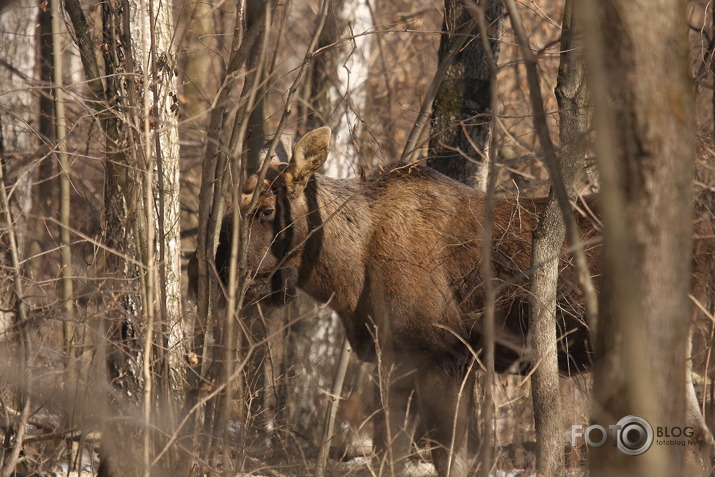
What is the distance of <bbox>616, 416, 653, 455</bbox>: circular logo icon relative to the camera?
2461 millimetres

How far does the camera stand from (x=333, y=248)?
6.34 m

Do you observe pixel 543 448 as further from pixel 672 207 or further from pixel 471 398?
pixel 672 207

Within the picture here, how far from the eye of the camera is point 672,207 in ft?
7.85

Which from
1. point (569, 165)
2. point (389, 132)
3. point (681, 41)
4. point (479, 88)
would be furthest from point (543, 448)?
point (389, 132)

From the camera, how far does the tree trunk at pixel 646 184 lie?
2357mm

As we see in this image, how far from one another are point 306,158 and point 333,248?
797 millimetres

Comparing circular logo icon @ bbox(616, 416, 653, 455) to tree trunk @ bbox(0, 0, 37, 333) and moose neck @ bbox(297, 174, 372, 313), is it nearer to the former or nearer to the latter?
moose neck @ bbox(297, 174, 372, 313)

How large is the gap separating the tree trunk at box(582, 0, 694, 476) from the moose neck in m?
3.96

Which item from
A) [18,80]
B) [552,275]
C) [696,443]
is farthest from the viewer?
[18,80]

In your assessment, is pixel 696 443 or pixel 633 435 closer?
pixel 633 435

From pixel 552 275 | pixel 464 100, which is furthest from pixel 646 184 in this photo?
pixel 464 100

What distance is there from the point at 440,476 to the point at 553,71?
8.13 metres

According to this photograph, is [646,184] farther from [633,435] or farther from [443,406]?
[443,406]

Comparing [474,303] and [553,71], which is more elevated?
[553,71]
